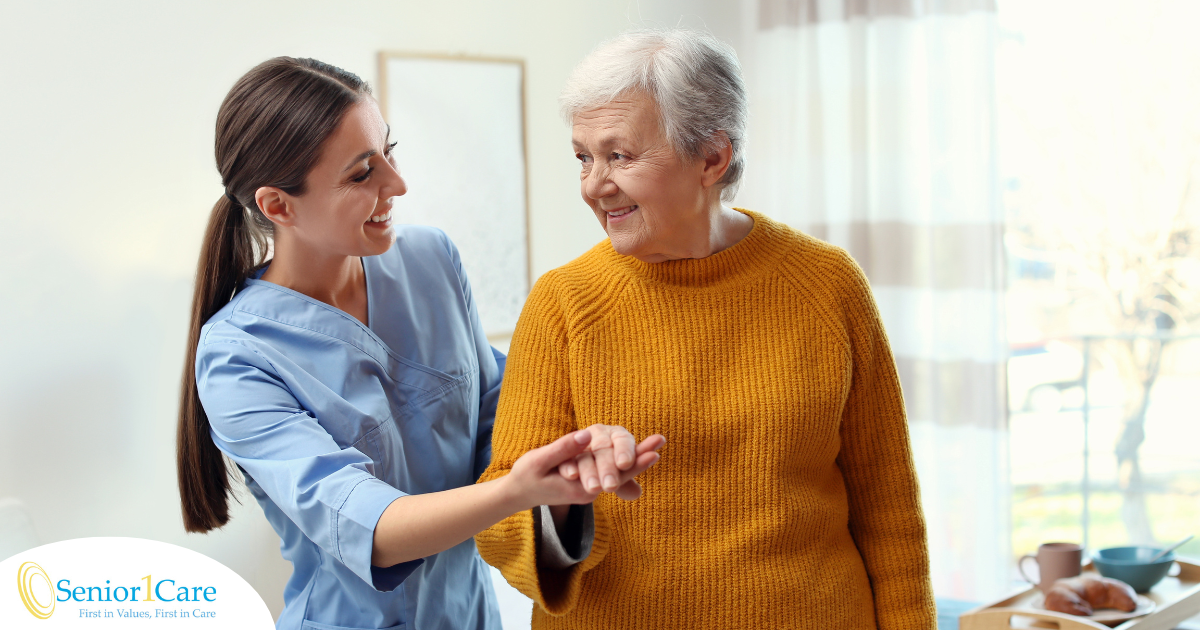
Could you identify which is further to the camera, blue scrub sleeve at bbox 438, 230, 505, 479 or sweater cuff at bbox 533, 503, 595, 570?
blue scrub sleeve at bbox 438, 230, 505, 479

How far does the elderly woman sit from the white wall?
1.03 m

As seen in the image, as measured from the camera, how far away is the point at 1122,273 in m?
3.53

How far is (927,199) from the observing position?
3.12m

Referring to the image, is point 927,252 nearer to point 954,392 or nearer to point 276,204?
point 954,392

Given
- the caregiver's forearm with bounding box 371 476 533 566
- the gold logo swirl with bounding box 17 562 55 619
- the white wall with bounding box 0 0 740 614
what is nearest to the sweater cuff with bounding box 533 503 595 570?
the caregiver's forearm with bounding box 371 476 533 566

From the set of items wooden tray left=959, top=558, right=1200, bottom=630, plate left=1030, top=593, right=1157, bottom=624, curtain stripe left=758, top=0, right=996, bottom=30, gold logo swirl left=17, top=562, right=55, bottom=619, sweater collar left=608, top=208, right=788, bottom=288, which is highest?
curtain stripe left=758, top=0, right=996, bottom=30

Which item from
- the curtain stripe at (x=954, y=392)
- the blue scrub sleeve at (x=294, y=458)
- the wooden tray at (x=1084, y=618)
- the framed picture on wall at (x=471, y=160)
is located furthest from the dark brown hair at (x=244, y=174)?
the curtain stripe at (x=954, y=392)

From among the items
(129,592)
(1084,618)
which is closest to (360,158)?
(129,592)

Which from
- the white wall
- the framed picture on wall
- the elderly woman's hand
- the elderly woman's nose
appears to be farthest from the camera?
the framed picture on wall

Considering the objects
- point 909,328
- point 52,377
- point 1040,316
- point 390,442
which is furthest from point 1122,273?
point 52,377

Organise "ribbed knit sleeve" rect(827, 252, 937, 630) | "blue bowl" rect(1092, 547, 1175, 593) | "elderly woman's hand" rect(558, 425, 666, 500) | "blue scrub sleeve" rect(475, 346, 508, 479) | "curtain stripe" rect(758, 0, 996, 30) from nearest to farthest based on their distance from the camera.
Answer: "elderly woman's hand" rect(558, 425, 666, 500) < "ribbed knit sleeve" rect(827, 252, 937, 630) < "blue scrub sleeve" rect(475, 346, 508, 479) < "blue bowl" rect(1092, 547, 1175, 593) < "curtain stripe" rect(758, 0, 996, 30)

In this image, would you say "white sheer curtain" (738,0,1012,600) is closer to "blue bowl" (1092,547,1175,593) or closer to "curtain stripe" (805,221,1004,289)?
"curtain stripe" (805,221,1004,289)

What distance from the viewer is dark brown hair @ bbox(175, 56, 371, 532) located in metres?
1.21

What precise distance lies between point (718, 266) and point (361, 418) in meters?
0.53
